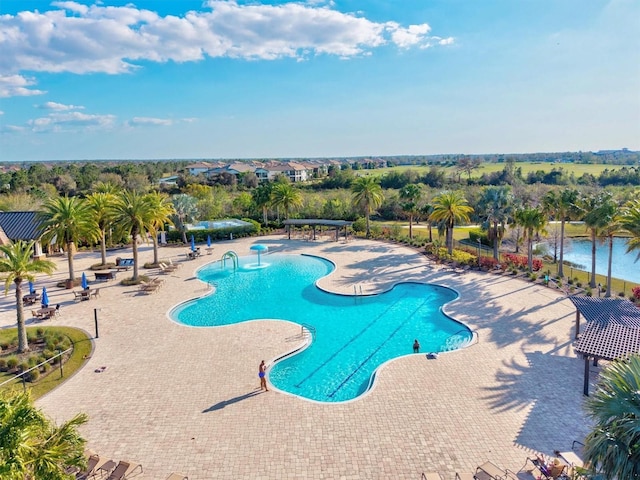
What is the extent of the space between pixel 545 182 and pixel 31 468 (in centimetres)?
9546

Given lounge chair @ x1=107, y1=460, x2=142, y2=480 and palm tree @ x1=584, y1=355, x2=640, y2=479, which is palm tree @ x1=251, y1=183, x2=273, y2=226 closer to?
lounge chair @ x1=107, y1=460, x2=142, y2=480

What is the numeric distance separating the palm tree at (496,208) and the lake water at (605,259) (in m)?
5.74

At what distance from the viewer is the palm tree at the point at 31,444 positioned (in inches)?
237

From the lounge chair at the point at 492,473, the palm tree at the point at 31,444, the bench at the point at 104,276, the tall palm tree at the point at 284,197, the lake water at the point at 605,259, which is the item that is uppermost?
the tall palm tree at the point at 284,197

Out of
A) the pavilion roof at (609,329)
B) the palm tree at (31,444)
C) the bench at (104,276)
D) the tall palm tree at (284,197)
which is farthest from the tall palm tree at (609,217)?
the bench at (104,276)

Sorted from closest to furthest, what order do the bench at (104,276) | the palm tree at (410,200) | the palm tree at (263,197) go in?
the bench at (104,276) → the palm tree at (410,200) → the palm tree at (263,197)

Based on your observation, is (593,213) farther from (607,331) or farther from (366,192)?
(366,192)

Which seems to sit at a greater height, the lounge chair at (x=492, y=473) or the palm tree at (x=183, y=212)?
the palm tree at (x=183, y=212)

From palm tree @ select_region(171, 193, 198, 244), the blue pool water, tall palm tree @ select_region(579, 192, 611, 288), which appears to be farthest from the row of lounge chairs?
palm tree @ select_region(171, 193, 198, 244)

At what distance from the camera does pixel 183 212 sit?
1540 inches

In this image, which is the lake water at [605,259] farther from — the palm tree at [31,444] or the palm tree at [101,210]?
the palm tree at [101,210]

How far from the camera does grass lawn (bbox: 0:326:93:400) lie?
13984 mm

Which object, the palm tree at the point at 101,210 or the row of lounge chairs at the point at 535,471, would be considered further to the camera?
the palm tree at the point at 101,210

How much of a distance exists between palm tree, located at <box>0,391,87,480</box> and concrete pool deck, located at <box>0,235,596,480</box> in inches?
140
